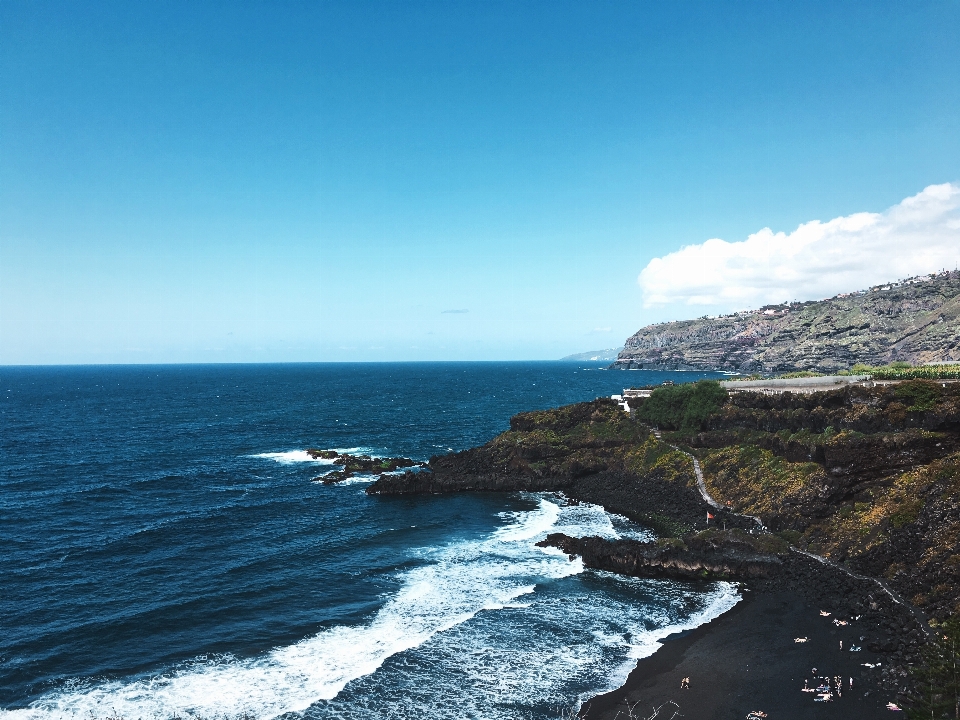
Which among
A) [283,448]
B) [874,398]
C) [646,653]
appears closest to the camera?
[646,653]

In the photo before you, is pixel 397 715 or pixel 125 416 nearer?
pixel 397 715

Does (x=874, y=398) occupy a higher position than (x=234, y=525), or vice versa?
(x=874, y=398)

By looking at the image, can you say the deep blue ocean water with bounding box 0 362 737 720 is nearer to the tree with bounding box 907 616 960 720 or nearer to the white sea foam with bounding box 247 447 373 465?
the white sea foam with bounding box 247 447 373 465

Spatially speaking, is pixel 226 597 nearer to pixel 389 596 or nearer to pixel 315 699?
pixel 389 596

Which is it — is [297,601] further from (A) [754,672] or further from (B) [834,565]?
(B) [834,565]

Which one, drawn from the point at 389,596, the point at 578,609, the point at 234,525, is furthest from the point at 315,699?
the point at 234,525

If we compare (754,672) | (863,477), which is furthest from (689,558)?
(863,477)
